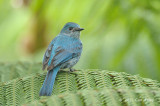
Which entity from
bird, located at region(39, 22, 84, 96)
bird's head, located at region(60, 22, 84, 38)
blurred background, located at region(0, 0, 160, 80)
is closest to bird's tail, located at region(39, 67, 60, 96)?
bird, located at region(39, 22, 84, 96)

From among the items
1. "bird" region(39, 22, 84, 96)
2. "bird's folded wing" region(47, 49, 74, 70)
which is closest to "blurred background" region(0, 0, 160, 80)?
"bird" region(39, 22, 84, 96)

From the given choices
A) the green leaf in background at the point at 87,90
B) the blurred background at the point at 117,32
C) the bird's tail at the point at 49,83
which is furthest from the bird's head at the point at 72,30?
the green leaf in background at the point at 87,90

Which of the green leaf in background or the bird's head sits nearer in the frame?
the green leaf in background

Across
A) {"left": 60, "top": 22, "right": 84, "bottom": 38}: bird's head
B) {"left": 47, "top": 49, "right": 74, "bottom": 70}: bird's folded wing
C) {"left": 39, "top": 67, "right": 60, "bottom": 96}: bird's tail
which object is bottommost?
{"left": 39, "top": 67, "right": 60, "bottom": 96}: bird's tail

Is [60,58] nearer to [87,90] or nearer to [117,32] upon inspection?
[87,90]

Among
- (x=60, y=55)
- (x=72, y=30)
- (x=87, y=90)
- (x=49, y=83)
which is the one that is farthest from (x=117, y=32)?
(x=87, y=90)

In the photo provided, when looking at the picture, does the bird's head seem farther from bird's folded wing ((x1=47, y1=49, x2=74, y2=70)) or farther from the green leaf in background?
the green leaf in background

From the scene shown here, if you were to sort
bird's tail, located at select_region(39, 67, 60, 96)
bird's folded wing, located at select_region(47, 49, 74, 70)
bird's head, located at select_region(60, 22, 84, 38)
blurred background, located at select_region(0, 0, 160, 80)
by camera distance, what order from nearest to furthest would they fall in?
bird's tail, located at select_region(39, 67, 60, 96), bird's folded wing, located at select_region(47, 49, 74, 70), blurred background, located at select_region(0, 0, 160, 80), bird's head, located at select_region(60, 22, 84, 38)

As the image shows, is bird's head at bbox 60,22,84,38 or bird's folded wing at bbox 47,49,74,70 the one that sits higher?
bird's head at bbox 60,22,84,38

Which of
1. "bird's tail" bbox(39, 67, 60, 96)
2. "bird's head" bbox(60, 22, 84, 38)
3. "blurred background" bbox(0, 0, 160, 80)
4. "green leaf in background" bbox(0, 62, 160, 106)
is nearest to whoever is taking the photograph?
"green leaf in background" bbox(0, 62, 160, 106)
